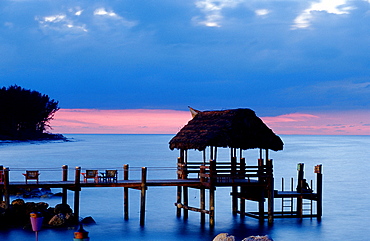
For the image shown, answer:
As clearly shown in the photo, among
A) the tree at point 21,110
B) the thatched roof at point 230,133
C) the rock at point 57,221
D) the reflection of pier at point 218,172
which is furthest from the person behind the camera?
the tree at point 21,110

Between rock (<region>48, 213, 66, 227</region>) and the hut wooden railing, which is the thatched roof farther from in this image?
rock (<region>48, 213, 66, 227</region>)

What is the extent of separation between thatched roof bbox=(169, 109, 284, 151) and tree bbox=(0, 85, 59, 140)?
9028 cm

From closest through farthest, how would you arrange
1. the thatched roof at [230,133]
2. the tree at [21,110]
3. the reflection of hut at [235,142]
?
1. the reflection of hut at [235,142]
2. the thatched roof at [230,133]
3. the tree at [21,110]

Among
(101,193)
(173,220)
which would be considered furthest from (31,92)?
(173,220)

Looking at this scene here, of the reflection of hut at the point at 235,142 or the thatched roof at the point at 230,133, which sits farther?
the thatched roof at the point at 230,133

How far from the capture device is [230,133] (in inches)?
955

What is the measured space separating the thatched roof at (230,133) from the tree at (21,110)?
9028 cm

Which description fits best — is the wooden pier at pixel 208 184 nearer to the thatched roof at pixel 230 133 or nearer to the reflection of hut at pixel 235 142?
the reflection of hut at pixel 235 142

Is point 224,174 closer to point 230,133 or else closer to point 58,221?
point 230,133

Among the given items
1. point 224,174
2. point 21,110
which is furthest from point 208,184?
point 21,110

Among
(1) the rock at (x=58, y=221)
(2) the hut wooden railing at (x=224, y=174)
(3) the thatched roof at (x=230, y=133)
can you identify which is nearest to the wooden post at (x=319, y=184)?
(3) the thatched roof at (x=230, y=133)

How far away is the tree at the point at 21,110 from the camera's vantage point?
364 feet

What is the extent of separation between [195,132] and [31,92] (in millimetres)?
101416

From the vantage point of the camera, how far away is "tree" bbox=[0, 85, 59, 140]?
364 feet
